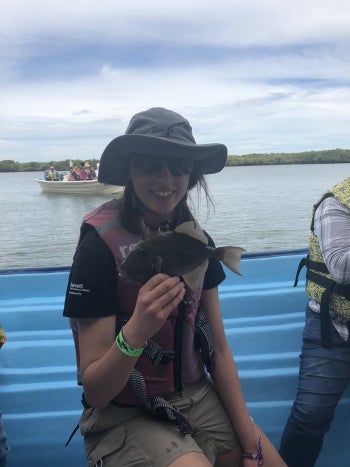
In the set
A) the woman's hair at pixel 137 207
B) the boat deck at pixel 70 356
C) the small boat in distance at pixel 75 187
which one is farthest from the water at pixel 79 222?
the woman's hair at pixel 137 207

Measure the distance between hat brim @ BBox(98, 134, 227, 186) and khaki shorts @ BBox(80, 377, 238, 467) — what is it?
1.01 metres

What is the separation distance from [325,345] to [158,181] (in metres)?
1.43

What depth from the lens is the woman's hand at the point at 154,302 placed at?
160 centimetres

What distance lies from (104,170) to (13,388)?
180cm

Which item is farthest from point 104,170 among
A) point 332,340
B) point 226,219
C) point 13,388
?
point 226,219

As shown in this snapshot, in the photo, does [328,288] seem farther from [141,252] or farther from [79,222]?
[79,222]

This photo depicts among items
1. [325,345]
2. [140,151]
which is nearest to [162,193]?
[140,151]

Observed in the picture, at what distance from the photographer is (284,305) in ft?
13.3

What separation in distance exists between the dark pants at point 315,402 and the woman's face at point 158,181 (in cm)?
131

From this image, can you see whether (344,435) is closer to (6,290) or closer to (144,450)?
(144,450)

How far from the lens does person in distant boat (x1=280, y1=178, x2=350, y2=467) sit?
101 inches

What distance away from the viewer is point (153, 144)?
1924 mm

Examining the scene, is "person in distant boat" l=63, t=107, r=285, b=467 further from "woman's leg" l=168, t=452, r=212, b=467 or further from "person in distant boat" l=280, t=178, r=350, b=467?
"person in distant boat" l=280, t=178, r=350, b=467

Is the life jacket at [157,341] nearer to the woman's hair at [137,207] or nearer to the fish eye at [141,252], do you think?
the woman's hair at [137,207]
